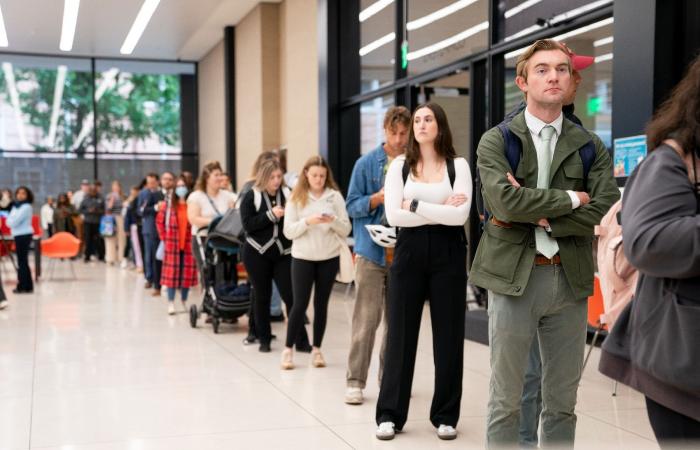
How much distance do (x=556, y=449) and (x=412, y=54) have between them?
717cm

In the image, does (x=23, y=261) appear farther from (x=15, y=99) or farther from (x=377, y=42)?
(x=15, y=99)

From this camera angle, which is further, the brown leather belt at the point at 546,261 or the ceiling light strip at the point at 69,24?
the ceiling light strip at the point at 69,24

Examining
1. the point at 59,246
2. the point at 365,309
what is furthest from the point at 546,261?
the point at 59,246

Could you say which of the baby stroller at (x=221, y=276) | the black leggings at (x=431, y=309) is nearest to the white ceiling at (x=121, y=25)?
the baby stroller at (x=221, y=276)


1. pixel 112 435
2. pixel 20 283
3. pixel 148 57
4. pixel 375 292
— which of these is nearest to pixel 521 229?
pixel 375 292

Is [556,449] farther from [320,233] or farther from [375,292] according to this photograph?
[320,233]

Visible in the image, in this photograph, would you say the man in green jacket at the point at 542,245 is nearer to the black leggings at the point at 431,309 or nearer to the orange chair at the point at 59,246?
the black leggings at the point at 431,309

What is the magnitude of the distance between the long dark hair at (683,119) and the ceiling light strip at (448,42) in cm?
620

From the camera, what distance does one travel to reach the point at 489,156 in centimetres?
297

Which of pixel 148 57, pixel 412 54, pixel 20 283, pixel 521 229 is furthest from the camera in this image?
pixel 148 57

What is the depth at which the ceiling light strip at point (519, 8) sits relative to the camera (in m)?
7.20

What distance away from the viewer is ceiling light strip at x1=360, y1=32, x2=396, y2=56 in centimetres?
1012

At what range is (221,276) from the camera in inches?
312

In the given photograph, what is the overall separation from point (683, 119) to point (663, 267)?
0.35 m
